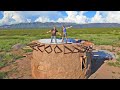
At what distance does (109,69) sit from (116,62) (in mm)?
2273

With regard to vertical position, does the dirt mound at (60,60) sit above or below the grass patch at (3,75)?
above

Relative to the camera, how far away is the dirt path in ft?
44.1

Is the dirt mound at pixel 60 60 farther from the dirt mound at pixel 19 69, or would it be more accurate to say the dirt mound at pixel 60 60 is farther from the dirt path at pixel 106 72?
the dirt mound at pixel 19 69

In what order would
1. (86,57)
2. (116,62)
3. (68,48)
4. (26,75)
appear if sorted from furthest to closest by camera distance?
(116,62) → (26,75) → (86,57) → (68,48)

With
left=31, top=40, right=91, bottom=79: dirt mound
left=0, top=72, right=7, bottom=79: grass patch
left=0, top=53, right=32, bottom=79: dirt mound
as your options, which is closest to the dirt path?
left=31, top=40, right=91, bottom=79: dirt mound

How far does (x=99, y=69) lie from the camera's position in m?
14.8

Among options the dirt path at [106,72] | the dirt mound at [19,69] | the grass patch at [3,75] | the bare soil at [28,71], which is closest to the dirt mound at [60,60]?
the bare soil at [28,71]

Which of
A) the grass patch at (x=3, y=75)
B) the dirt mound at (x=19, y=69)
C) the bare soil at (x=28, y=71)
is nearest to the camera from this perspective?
the bare soil at (x=28, y=71)

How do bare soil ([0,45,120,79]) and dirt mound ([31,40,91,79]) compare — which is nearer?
dirt mound ([31,40,91,79])

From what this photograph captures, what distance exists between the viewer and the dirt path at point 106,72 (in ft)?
44.1

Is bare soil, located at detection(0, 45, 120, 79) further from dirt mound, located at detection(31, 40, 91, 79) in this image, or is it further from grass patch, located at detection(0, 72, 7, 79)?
dirt mound, located at detection(31, 40, 91, 79)

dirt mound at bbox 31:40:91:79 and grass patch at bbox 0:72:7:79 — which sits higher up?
dirt mound at bbox 31:40:91:79
